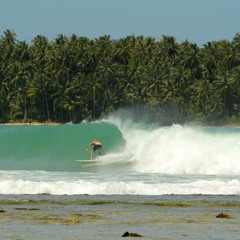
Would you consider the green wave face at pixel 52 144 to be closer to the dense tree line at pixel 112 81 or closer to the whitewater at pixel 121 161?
the whitewater at pixel 121 161

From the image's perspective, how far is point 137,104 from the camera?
15238 centimetres

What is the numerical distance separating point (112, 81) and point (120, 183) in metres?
124

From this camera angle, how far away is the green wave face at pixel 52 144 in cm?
4462

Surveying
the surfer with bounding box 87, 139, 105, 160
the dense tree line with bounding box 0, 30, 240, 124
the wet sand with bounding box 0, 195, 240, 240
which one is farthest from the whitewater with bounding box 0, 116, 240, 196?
the dense tree line with bounding box 0, 30, 240, 124

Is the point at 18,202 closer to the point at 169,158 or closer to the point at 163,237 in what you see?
the point at 163,237

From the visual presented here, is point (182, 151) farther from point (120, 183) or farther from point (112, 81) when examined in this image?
point (112, 81)

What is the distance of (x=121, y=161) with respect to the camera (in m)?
42.1

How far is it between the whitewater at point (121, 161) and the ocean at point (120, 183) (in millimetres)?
35

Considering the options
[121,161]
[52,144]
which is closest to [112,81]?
[52,144]

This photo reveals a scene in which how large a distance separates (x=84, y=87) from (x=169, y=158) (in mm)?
111024

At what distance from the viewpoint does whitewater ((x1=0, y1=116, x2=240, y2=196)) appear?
29531 millimetres

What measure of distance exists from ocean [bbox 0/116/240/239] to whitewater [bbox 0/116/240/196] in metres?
0.04

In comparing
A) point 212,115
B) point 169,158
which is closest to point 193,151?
point 169,158

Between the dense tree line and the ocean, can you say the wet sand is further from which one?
the dense tree line
